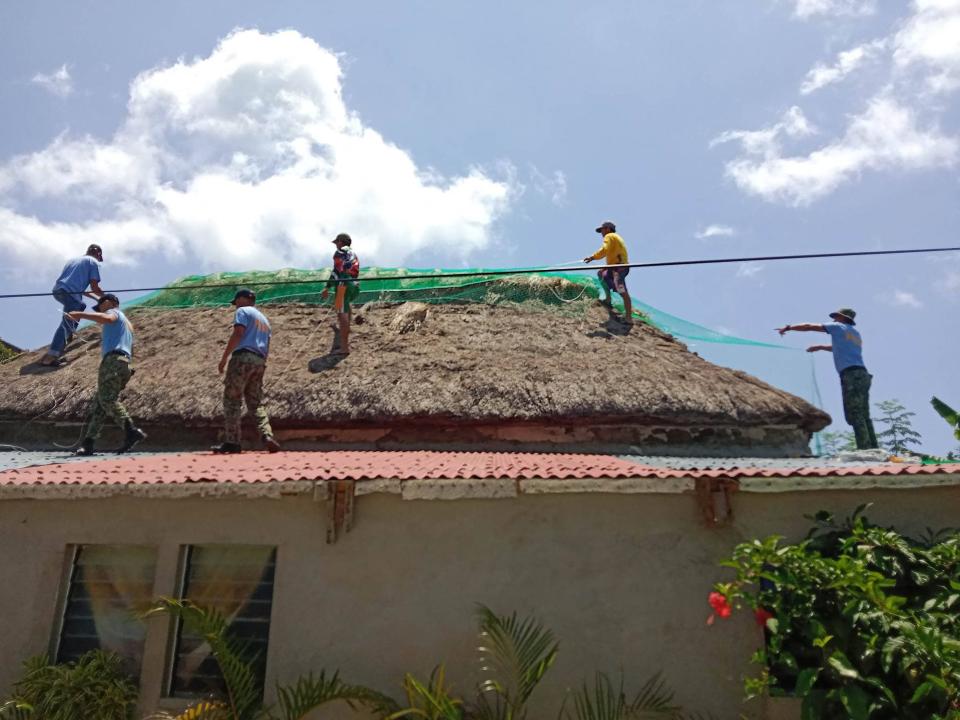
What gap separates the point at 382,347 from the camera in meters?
8.23

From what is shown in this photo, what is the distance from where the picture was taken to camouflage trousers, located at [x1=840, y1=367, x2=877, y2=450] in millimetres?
7559

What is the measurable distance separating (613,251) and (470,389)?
11.0 feet

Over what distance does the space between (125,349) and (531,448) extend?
443 cm

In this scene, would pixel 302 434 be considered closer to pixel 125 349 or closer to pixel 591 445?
pixel 125 349

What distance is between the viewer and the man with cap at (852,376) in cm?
757

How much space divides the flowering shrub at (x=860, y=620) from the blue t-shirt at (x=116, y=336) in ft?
20.4

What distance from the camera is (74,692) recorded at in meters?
Result: 4.19

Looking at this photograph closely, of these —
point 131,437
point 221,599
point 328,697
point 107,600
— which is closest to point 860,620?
point 328,697

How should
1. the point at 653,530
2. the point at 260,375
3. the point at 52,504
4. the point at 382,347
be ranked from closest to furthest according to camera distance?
the point at 653,530, the point at 52,504, the point at 260,375, the point at 382,347

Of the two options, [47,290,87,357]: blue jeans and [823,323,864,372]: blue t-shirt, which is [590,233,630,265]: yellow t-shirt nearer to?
[823,323,864,372]: blue t-shirt

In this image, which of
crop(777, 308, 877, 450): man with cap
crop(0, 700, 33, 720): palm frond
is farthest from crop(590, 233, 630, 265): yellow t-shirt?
crop(0, 700, 33, 720): palm frond

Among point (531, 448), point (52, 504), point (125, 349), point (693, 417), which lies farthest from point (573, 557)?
point (125, 349)

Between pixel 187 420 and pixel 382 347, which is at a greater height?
pixel 382 347

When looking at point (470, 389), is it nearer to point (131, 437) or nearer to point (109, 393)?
point (131, 437)
